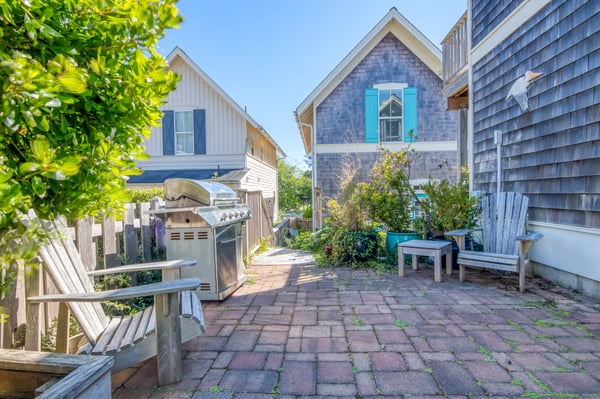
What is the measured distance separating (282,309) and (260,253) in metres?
3.38

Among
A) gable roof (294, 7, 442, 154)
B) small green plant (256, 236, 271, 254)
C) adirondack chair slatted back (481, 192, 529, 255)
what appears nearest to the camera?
adirondack chair slatted back (481, 192, 529, 255)

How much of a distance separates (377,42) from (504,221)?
20.3ft

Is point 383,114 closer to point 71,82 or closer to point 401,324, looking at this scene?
point 401,324

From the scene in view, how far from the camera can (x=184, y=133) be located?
1012cm

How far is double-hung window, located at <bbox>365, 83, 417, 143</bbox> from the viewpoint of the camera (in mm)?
8633

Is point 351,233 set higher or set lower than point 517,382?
higher

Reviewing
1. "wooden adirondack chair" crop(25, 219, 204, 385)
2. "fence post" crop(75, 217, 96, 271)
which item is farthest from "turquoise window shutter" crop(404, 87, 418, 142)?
"wooden adirondack chair" crop(25, 219, 204, 385)

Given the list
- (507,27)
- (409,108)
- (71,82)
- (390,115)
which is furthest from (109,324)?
(409,108)

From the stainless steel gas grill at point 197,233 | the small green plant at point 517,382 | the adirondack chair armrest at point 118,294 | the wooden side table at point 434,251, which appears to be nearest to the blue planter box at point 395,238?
the wooden side table at point 434,251

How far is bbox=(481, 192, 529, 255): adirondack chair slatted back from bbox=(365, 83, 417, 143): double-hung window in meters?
4.59

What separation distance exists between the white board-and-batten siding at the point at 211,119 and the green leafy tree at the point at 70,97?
8780 mm

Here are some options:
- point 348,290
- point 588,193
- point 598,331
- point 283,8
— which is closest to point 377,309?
point 348,290

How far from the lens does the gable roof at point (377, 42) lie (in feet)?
26.9

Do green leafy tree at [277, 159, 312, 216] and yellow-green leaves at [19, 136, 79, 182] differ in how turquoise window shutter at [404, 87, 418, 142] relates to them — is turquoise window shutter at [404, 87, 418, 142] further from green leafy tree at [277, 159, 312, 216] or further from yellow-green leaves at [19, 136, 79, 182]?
green leafy tree at [277, 159, 312, 216]
